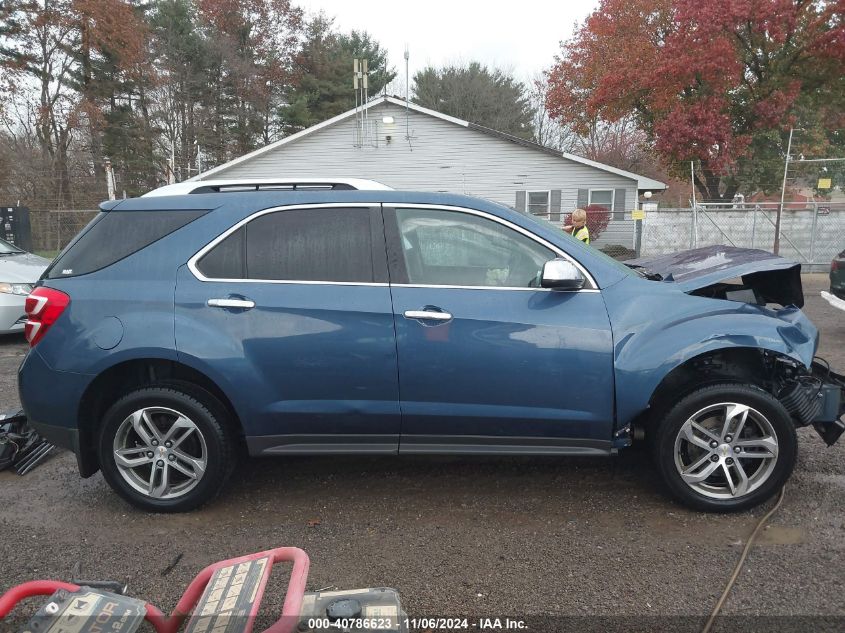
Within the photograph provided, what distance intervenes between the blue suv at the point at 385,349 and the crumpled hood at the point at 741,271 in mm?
35

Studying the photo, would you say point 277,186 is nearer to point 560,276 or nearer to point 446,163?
point 560,276

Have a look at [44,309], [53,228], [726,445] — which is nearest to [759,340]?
[726,445]

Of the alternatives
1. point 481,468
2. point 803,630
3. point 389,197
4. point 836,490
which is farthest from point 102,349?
point 836,490

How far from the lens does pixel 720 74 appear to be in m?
21.7

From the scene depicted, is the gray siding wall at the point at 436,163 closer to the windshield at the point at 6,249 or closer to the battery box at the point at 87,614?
Result: the windshield at the point at 6,249

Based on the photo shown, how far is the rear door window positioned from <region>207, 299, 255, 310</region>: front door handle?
15 centimetres

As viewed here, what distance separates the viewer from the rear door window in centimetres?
338

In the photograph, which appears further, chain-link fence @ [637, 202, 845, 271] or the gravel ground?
chain-link fence @ [637, 202, 845, 271]

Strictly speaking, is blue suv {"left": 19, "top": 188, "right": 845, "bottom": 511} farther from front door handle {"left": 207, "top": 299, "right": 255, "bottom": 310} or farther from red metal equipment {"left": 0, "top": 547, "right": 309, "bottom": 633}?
red metal equipment {"left": 0, "top": 547, "right": 309, "bottom": 633}

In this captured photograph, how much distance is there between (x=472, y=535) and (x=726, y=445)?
1434 mm

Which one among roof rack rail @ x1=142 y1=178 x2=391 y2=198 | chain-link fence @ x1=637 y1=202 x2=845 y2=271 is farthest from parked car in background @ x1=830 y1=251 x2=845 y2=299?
chain-link fence @ x1=637 y1=202 x2=845 y2=271

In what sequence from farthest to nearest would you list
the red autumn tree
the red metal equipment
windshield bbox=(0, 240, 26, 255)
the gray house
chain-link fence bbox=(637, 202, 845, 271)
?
the red autumn tree
the gray house
chain-link fence bbox=(637, 202, 845, 271)
windshield bbox=(0, 240, 26, 255)
the red metal equipment

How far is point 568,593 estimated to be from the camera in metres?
2.69

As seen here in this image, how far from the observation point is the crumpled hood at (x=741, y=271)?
3.43 m
